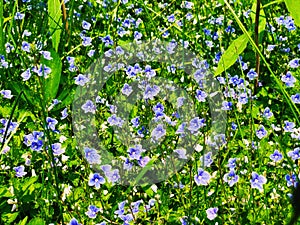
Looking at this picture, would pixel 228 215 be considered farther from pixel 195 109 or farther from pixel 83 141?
pixel 83 141

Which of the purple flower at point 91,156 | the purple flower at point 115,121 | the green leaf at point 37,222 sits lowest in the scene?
the green leaf at point 37,222

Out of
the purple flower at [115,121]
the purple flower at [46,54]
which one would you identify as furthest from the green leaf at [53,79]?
the purple flower at [115,121]

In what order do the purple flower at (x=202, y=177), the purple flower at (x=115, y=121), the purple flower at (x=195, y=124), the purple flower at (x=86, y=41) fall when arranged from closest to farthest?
1. the purple flower at (x=202, y=177)
2. the purple flower at (x=195, y=124)
3. the purple flower at (x=115, y=121)
4. the purple flower at (x=86, y=41)

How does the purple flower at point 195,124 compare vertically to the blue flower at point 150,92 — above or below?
below

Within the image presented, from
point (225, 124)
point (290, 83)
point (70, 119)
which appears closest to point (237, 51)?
point (225, 124)

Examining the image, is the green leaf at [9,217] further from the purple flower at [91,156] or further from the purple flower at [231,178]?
the purple flower at [231,178]

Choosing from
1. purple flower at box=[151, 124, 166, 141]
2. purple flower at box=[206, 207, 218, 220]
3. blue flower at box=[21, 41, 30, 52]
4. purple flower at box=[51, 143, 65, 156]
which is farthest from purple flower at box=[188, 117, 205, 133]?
Answer: blue flower at box=[21, 41, 30, 52]

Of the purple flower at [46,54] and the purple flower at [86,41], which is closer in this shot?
the purple flower at [46,54]
